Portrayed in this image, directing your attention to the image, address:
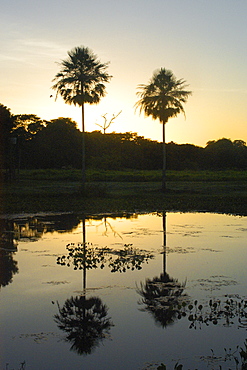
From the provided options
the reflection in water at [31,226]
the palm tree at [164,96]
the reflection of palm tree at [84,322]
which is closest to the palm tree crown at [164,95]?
the palm tree at [164,96]

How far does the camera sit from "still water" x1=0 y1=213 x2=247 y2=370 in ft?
21.9

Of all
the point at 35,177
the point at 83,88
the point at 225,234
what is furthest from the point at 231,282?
the point at 35,177

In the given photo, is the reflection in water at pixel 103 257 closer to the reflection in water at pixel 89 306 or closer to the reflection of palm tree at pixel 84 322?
the reflection in water at pixel 89 306

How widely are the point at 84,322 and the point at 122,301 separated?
1445 mm

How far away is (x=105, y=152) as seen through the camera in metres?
106

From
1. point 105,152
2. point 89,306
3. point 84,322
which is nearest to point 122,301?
point 89,306

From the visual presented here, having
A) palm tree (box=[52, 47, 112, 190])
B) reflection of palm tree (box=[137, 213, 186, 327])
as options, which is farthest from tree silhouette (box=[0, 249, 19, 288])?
palm tree (box=[52, 47, 112, 190])

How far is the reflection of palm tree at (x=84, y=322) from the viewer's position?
7105mm

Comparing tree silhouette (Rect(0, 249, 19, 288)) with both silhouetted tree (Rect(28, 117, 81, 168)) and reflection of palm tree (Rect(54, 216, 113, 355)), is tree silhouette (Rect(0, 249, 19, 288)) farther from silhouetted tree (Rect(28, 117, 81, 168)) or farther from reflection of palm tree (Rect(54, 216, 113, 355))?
silhouetted tree (Rect(28, 117, 81, 168))

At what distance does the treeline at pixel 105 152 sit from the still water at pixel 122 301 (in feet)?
247

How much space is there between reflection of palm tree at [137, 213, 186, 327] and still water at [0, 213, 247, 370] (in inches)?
0.8

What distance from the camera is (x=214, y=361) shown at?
6402mm

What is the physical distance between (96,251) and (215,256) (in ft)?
11.4

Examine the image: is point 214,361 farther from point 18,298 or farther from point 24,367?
point 18,298
